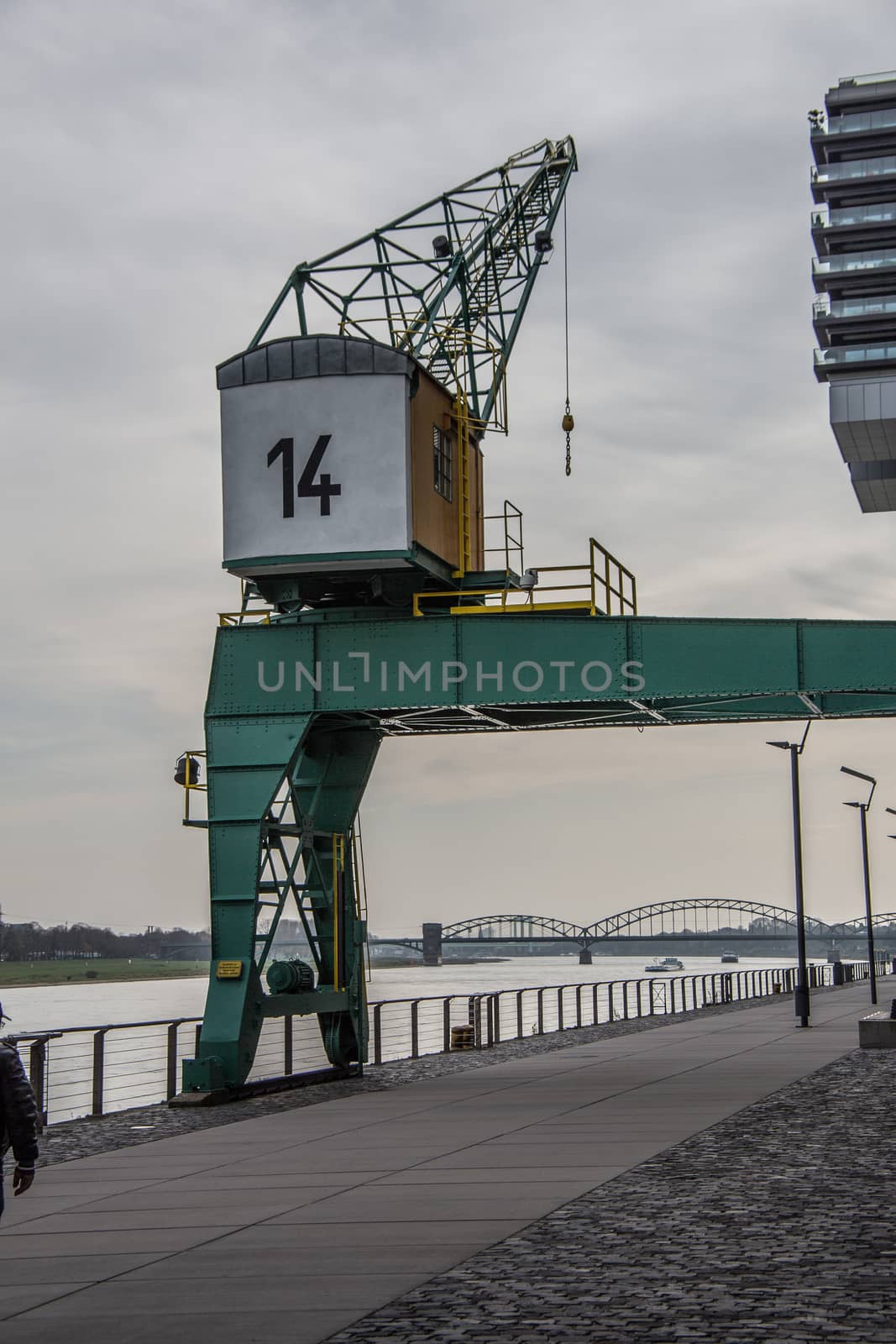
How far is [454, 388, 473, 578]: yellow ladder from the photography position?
25.6 meters

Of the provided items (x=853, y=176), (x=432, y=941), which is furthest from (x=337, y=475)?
(x=432, y=941)

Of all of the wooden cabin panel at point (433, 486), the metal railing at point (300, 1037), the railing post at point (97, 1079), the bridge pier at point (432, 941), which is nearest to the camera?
the railing post at point (97, 1079)

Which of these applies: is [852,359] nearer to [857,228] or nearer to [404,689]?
[857,228]

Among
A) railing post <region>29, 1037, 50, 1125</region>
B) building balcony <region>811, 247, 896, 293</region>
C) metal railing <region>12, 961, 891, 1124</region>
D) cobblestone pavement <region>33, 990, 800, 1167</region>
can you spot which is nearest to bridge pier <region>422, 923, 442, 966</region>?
metal railing <region>12, 961, 891, 1124</region>

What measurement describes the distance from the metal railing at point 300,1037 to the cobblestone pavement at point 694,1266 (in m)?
7.52

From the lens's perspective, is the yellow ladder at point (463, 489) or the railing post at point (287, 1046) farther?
the yellow ladder at point (463, 489)

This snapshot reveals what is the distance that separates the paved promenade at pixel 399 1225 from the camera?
8305 mm

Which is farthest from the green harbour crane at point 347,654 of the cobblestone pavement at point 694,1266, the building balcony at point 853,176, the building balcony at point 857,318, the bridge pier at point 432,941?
the bridge pier at point 432,941

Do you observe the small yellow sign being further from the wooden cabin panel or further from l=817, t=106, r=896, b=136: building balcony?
l=817, t=106, r=896, b=136: building balcony

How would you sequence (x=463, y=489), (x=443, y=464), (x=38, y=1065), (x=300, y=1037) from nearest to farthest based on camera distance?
1. (x=38, y=1065)
2. (x=443, y=464)
3. (x=463, y=489)
4. (x=300, y=1037)

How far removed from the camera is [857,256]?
13250cm

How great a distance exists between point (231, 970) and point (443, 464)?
29.5 ft

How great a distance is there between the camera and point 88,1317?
862 centimetres

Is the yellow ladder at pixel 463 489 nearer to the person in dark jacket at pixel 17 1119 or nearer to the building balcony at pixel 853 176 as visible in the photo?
the person in dark jacket at pixel 17 1119
